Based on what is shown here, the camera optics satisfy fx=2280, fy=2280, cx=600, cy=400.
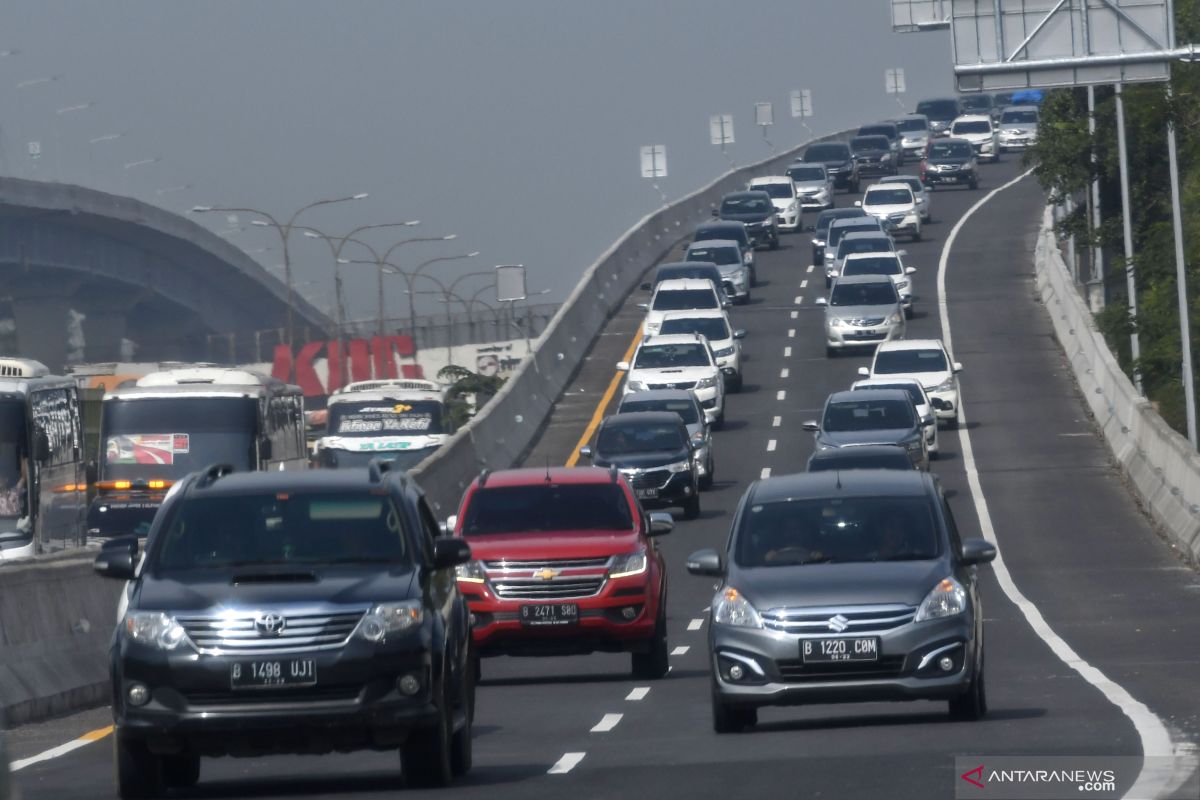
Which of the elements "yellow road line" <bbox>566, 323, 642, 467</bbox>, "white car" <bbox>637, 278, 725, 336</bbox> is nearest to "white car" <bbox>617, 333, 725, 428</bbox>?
"yellow road line" <bbox>566, 323, 642, 467</bbox>

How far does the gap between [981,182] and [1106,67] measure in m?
65.1

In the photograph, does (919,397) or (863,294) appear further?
(863,294)

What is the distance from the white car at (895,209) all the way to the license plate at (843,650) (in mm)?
64613

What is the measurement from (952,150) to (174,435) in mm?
62904

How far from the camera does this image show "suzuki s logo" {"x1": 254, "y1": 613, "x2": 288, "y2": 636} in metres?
11.2

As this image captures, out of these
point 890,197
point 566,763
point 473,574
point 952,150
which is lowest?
point 566,763

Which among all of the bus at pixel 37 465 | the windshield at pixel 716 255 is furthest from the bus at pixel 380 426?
the windshield at pixel 716 255

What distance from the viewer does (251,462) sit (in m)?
33.0

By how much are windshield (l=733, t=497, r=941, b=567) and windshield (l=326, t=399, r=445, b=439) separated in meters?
28.0

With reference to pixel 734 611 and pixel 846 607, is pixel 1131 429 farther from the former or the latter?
pixel 846 607

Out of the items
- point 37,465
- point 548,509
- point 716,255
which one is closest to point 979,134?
point 716,255

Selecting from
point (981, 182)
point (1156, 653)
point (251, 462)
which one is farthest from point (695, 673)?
point (981, 182)

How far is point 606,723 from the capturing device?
15.6 metres

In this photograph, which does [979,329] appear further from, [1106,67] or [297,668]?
[297,668]
